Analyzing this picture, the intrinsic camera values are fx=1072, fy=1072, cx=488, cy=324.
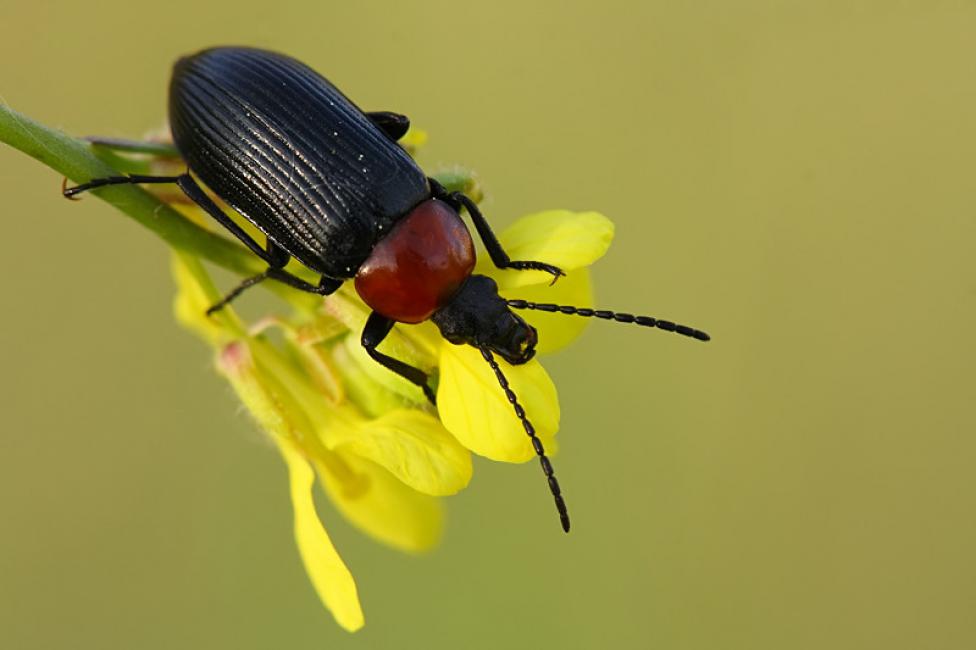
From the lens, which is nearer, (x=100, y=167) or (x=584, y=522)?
(x=100, y=167)

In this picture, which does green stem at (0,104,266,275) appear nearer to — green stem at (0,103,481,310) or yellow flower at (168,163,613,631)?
green stem at (0,103,481,310)

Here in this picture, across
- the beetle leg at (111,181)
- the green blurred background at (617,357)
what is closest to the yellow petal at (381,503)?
the beetle leg at (111,181)

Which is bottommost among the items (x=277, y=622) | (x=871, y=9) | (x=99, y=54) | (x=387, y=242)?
(x=277, y=622)

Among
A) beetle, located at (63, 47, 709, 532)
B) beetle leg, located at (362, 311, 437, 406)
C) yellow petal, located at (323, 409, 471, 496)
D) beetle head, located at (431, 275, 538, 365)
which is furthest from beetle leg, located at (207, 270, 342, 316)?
yellow petal, located at (323, 409, 471, 496)

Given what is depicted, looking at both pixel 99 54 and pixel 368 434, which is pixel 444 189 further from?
pixel 99 54

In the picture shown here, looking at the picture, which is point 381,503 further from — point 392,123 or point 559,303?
point 392,123

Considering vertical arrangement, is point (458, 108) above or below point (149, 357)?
above

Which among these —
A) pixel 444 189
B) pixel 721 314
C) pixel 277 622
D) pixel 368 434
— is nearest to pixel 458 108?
pixel 721 314

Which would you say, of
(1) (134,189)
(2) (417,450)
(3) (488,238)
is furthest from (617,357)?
(1) (134,189)
